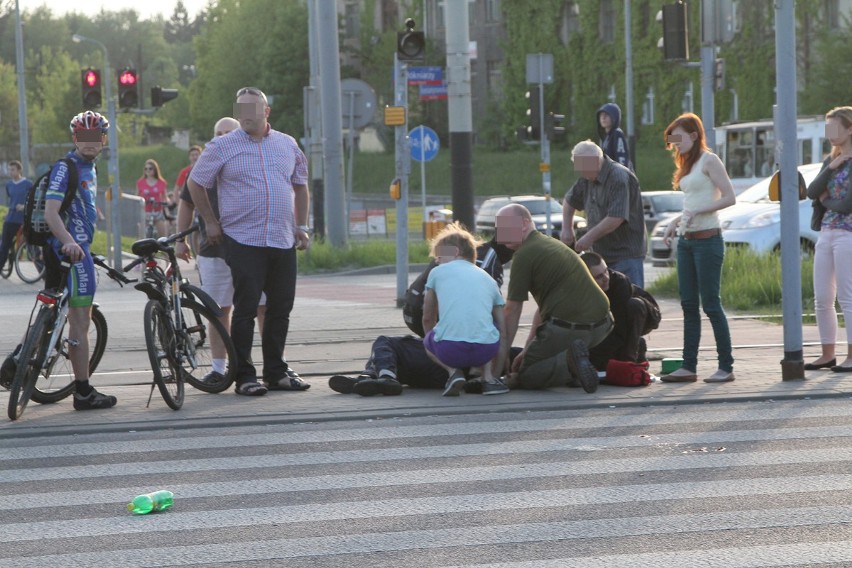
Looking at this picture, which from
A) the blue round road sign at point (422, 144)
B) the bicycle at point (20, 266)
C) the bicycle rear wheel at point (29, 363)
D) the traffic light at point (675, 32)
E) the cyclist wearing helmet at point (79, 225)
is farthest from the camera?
the blue round road sign at point (422, 144)

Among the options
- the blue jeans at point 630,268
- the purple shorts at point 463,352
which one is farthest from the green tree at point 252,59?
the purple shorts at point 463,352

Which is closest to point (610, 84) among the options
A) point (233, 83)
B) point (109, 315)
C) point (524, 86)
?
point (524, 86)

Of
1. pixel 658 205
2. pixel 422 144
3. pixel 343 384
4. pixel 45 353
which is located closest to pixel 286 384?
pixel 343 384

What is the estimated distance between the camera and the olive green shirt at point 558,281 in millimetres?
9492

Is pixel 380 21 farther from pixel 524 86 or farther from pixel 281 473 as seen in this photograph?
pixel 281 473

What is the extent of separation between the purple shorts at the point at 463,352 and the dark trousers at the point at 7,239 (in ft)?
38.7

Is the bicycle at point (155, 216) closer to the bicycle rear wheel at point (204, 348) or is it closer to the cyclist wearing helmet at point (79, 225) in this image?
the bicycle rear wheel at point (204, 348)

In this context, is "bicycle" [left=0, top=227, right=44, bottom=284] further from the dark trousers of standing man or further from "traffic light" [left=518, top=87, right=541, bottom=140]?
the dark trousers of standing man

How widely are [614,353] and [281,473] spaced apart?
3.50 metres

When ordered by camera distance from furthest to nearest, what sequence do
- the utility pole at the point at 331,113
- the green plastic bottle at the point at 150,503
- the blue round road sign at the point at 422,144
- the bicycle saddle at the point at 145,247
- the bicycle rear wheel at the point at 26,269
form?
1. the blue round road sign at the point at 422,144
2. the utility pole at the point at 331,113
3. the bicycle rear wheel at the point at 26,269
4. the bicycle saddle at the point at 145,247
5. the green plastic bottle at the point at 150,503

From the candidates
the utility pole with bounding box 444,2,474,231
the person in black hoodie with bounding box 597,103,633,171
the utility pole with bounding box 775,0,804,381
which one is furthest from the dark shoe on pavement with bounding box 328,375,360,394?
the utility pole with bounding box 444,2,474,231

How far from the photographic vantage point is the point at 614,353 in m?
9.96

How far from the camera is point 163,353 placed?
9.10 m

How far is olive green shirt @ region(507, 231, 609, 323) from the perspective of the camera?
374 inches
